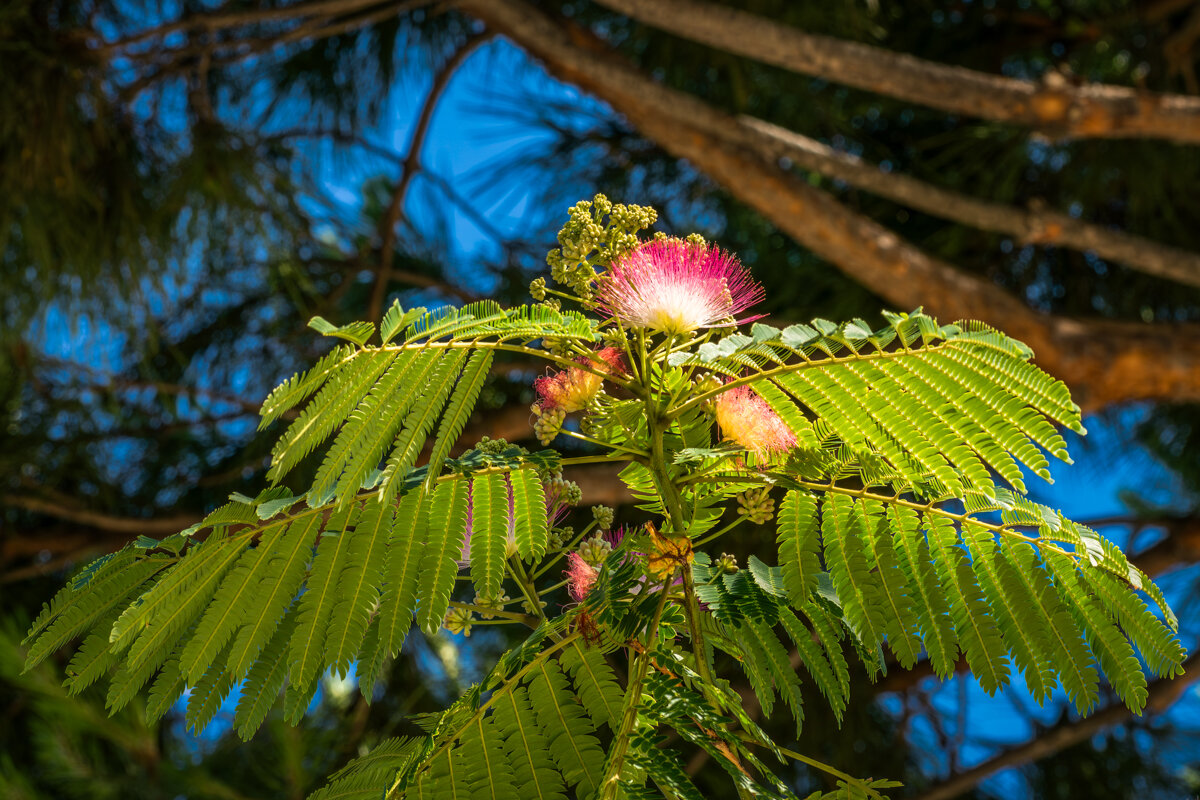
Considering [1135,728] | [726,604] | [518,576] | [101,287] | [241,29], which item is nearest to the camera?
[726,604]

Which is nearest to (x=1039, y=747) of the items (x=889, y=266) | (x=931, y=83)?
(x=889, y=266)

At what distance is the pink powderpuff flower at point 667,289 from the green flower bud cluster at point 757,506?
164 mm

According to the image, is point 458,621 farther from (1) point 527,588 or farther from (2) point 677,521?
(2) point 677,521

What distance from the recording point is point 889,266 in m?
2.84

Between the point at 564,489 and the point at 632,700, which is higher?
the point at 564,489

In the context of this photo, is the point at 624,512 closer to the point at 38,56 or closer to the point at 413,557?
the point at 38,56

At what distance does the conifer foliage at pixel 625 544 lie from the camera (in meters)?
0.89

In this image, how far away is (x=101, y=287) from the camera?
3.12m

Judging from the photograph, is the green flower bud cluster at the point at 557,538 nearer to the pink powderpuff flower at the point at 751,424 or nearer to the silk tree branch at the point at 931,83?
the pink powderpuff flower at the point at 751,424

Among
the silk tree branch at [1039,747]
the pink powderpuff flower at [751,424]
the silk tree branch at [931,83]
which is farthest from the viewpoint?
the silk tree branch at [1039,747]

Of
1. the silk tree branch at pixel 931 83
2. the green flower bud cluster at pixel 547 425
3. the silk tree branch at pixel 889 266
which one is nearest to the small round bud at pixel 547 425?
the green flower bud cluster at pixel 547 425

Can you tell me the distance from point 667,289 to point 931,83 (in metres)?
2.03

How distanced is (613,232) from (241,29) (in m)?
3.03

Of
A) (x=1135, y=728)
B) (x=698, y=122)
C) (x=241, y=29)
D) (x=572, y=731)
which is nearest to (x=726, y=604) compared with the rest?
(x=572, y=731)
